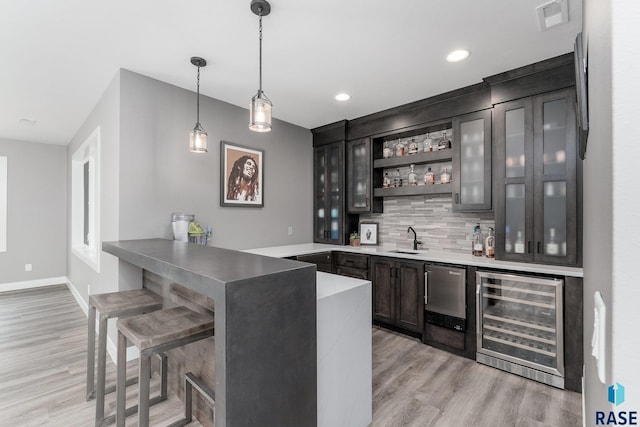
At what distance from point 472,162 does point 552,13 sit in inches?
53.8

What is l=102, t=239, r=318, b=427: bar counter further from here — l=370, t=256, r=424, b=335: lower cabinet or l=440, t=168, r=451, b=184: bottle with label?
l=440, t=168, r=451, b=184: bottle with label

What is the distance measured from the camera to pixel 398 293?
128 inches

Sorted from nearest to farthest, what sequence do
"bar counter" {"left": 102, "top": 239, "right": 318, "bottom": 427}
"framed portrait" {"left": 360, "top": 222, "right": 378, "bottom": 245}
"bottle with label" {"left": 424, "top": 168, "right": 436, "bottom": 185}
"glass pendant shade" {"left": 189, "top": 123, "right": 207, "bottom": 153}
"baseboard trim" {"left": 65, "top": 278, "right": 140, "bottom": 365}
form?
1. "bar counter" {"left": 102, "top": 239, "right": 318, "bottom": 427}
2. "glass pendant shade" {"left": 189, "top": 123, "right": 207, "bottom": 153}
3. "baseboard trim" {"left": 65, "top": 278, "right": 140, "bottom": 365}
4. "bottle with label" {"left": 424, "top": 168, "right": 436, "bottom": 185}
5. "framed portrait" {"left": 360, "top": 222, "right": 378, "bottom": 245}

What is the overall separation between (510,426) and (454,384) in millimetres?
495

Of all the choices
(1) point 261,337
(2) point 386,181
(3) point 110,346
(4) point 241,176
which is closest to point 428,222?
(2) point 386,181

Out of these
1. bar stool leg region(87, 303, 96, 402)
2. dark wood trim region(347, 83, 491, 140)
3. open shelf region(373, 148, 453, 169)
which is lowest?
bar stool leg region(87, 303, 96, 402)

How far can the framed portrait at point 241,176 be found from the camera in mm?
3424

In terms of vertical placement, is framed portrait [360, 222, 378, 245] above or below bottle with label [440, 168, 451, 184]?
below

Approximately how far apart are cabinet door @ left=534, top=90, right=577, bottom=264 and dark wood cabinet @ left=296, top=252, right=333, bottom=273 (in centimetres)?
217

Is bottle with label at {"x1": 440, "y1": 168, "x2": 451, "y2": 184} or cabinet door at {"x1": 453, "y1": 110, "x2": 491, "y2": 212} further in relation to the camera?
bottle with label at {"x1": 440, "y1": 168, "x2": 451, "y2": 184}

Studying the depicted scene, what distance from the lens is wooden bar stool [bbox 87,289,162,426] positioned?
1797 mm

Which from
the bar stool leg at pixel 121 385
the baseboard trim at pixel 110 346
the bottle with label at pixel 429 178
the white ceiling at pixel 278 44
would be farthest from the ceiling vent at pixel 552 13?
the baseboard trim at pixel 110 346

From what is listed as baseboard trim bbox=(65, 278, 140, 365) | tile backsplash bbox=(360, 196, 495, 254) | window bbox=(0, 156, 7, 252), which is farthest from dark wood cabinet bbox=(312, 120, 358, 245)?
window bbox=(0, 156, 7, 252)

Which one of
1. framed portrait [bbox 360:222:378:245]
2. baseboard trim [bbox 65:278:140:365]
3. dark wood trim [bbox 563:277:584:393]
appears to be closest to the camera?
dark wood trim [bbox 563:277:584:393]
